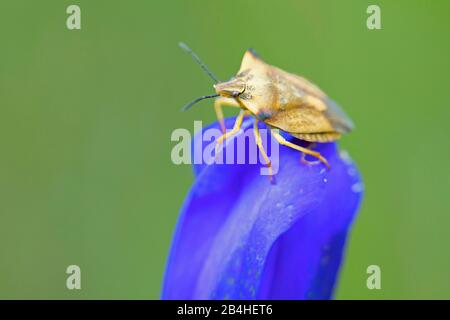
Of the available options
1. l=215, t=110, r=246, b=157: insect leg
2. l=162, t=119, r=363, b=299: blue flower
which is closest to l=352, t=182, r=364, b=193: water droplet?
l=162, t=119, r=363, b=299: blue flower

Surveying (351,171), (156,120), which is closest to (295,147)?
(351,171)

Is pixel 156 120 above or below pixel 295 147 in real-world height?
above

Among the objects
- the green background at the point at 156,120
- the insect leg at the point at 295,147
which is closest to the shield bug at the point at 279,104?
the insect leg at the point at 295,147

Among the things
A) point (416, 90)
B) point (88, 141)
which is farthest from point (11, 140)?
point (416, 90)

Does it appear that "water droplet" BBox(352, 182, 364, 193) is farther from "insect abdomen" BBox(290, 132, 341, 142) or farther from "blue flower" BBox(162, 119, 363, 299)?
"insect abdomen" BBox(290, 132, 341, 142)

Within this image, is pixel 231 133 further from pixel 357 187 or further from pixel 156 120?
pixel 156 120

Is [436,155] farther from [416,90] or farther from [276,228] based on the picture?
[276,228]

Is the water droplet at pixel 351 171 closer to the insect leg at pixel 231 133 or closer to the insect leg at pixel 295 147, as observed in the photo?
the insect leg at pixel 295 147
